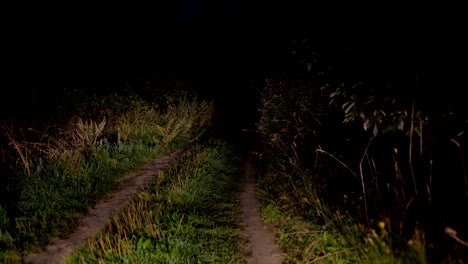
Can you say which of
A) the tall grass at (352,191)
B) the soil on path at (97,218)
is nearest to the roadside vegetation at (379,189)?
the tall grass at (352,191)

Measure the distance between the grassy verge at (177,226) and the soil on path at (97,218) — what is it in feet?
0.81

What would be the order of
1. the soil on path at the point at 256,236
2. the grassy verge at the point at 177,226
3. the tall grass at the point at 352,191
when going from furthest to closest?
1. the soil on path at the point at 256,236
2. the grassy verge at the point at 177,226
3. the tall grass at the point at 352,191

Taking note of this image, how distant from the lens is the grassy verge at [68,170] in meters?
5.10

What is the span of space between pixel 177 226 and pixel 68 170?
3135 mm

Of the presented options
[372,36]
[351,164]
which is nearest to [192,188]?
[351,164]

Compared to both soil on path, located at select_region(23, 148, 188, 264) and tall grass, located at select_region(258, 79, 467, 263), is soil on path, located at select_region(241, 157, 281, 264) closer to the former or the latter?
tall grass, located at select_region(258, 79, 467, 263)

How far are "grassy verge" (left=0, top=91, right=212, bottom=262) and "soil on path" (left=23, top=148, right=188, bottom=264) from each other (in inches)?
5.5

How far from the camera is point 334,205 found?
4691 mm

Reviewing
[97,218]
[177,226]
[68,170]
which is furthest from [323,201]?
[68,170]

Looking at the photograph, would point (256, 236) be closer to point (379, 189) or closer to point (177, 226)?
point (177, 226)

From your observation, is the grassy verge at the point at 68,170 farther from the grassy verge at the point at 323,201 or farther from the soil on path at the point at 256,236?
the grassy verge at the point at 323,201

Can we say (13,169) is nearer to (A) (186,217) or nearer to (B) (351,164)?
(A) (186,217)

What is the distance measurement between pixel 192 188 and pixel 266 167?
200cm

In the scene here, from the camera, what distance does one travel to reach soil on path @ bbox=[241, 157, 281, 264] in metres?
4.52
